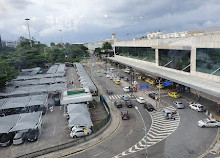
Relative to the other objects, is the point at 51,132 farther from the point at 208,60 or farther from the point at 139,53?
the point at 139,53

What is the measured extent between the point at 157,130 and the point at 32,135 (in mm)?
16786

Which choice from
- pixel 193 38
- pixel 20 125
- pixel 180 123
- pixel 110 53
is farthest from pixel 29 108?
pixel 110 53

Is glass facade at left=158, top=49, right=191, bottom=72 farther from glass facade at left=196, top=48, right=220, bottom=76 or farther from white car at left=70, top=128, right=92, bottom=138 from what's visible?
white car at left=70, top=128, right=92, bottom=138

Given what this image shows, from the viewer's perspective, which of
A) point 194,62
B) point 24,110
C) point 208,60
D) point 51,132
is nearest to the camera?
point 51,132

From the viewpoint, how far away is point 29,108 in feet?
102

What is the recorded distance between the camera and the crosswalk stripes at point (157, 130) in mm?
18978

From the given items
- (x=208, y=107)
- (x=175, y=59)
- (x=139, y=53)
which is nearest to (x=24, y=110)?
(x=208, y=107)

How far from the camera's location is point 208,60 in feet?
106

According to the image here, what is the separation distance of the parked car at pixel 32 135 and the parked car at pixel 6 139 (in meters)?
2.04

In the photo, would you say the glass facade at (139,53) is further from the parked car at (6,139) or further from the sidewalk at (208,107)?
the parked car at (6,139)

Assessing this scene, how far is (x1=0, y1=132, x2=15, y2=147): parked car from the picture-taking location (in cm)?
2077

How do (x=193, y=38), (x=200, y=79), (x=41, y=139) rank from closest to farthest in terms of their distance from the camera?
(x=41, y=139) < (x=200, y=79) < (x=193, y=38)

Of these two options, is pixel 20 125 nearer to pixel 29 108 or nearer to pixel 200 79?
pixel 29 108

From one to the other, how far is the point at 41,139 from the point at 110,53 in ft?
338
